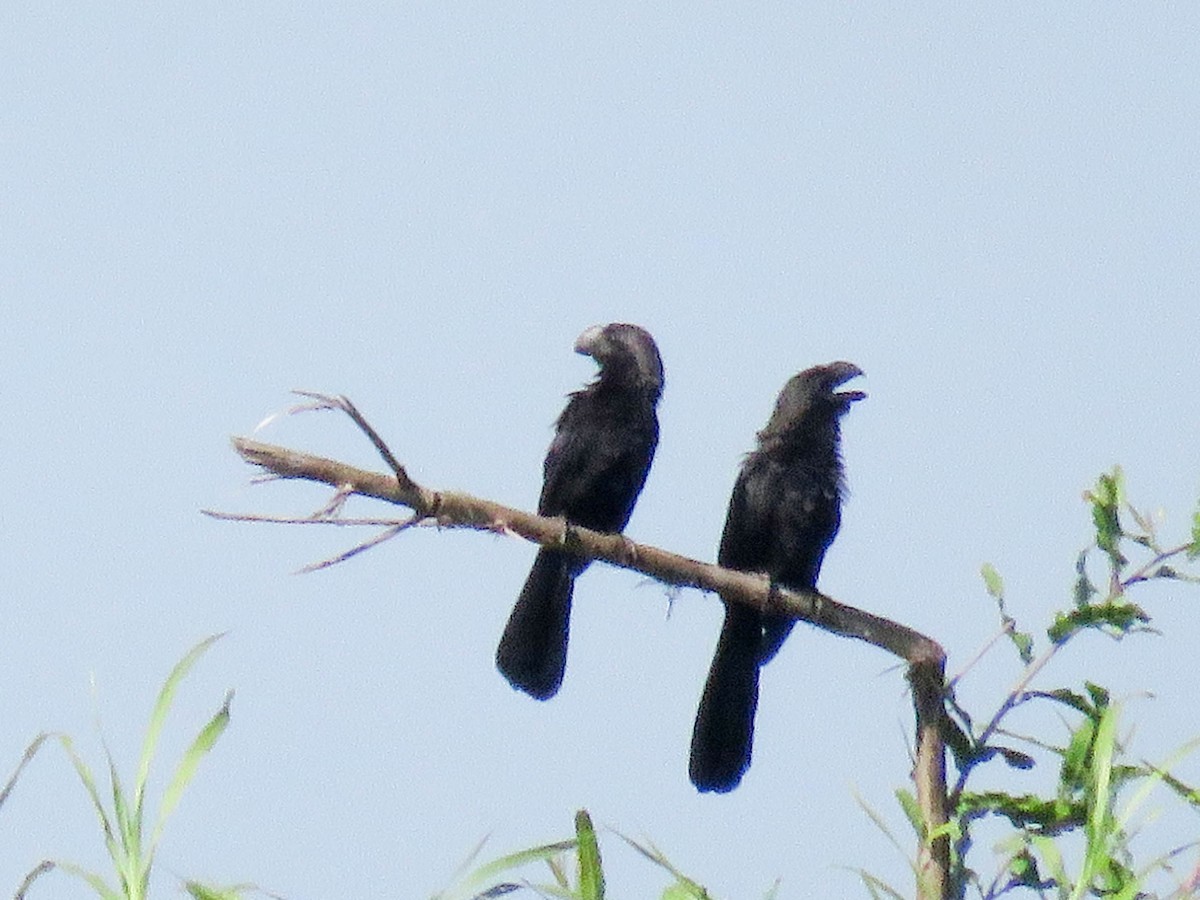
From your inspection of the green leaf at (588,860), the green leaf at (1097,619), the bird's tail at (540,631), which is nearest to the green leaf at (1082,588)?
the green leaf at (1097,619)

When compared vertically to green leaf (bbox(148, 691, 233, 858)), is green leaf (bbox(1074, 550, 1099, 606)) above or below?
above

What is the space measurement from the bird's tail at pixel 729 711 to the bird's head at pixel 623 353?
84cm

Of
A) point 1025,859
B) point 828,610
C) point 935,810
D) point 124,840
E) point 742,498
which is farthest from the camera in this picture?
point 742,498

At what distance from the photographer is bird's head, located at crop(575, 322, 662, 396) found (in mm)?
6906

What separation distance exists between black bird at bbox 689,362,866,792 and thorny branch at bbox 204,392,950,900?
105 cm

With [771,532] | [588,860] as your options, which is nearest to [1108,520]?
[588,860]

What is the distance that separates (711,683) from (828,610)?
1.40m

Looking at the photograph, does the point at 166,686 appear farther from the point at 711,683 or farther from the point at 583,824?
the point at 711,683

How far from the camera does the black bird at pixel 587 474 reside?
678 centimetres

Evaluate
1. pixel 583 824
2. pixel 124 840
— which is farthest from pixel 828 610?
pixel 124 840

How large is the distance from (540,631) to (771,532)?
0.87 meters

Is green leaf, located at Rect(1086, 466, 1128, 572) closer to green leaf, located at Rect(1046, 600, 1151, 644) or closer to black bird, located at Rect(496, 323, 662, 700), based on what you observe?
green leaf, located at Rect(1046, 600, 1151, 644)

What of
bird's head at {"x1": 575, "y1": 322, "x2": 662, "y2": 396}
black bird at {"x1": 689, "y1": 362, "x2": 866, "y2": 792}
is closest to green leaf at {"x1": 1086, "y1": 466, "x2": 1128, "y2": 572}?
black bird at {"x1": 689, "y1": 362, "x2": 866, "y2": 792}

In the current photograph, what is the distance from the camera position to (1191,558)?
4328mm
